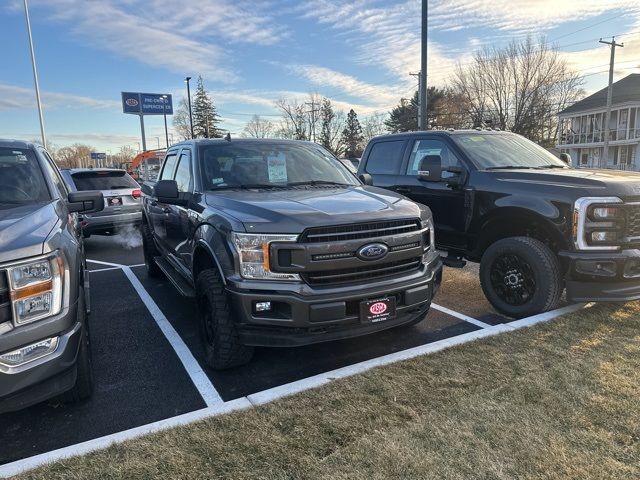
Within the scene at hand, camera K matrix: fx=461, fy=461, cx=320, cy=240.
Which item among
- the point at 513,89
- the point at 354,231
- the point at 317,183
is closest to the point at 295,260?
the point at 354,231

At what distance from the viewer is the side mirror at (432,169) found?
17.6 feet

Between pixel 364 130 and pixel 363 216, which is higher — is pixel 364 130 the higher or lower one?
the higher one

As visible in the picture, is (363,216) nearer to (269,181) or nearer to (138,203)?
(269,181)

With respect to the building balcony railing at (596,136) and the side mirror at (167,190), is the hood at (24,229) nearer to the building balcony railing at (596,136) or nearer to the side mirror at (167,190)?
the side mirror at (167,190)

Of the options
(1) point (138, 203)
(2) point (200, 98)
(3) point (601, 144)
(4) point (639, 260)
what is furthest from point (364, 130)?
(4) point (639, 260)

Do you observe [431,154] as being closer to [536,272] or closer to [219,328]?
[536,272]

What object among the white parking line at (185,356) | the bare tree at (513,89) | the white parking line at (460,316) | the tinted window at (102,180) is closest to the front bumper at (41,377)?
the white parking line at (185,356)

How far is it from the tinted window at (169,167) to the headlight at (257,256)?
268 cm

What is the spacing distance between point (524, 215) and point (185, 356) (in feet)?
11.9

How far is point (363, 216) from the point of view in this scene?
3.44 m

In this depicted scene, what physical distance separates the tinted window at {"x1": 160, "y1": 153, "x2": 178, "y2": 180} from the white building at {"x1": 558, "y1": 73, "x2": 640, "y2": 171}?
4236 centimetres

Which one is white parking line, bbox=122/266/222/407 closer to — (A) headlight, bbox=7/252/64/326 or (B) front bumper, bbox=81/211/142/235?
(A) headlight, bbox=7/252/64/326

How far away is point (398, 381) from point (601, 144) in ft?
161

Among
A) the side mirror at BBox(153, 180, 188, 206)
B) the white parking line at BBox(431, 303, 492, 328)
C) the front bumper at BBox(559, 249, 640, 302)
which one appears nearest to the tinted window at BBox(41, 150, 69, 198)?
the side mirror at BBox(153, 180, 188, 206)
